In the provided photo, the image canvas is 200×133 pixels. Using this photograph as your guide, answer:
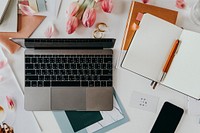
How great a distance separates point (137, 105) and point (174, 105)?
0.10 m

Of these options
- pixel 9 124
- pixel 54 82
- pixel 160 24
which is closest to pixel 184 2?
pixel 160 24

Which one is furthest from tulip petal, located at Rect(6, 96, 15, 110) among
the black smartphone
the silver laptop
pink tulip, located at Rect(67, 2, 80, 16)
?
the black smartphone

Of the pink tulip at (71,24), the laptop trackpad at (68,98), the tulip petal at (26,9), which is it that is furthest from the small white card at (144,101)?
the tulip petal at (26,9)

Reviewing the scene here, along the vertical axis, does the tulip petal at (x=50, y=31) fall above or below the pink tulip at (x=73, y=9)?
below

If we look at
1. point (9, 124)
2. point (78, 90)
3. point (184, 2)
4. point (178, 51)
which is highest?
point (184, 2)

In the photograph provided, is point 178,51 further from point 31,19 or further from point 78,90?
point 31,19

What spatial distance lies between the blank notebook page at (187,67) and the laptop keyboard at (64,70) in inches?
7.6

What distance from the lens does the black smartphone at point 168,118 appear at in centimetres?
104

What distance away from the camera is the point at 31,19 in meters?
1.04

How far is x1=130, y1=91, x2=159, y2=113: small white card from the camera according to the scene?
1.05 m

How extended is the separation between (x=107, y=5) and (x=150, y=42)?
0.49 ft

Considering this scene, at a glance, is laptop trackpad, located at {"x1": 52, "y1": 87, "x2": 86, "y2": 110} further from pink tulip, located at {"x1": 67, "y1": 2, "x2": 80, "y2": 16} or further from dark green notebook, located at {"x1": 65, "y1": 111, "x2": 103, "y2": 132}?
pink tulip, located at {"x1": 67, "y1": 2, "x2": 80, "y2": 16}

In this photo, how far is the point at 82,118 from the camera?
3.44ft

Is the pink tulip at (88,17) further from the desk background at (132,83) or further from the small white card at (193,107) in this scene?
the small white card at (193,107)
